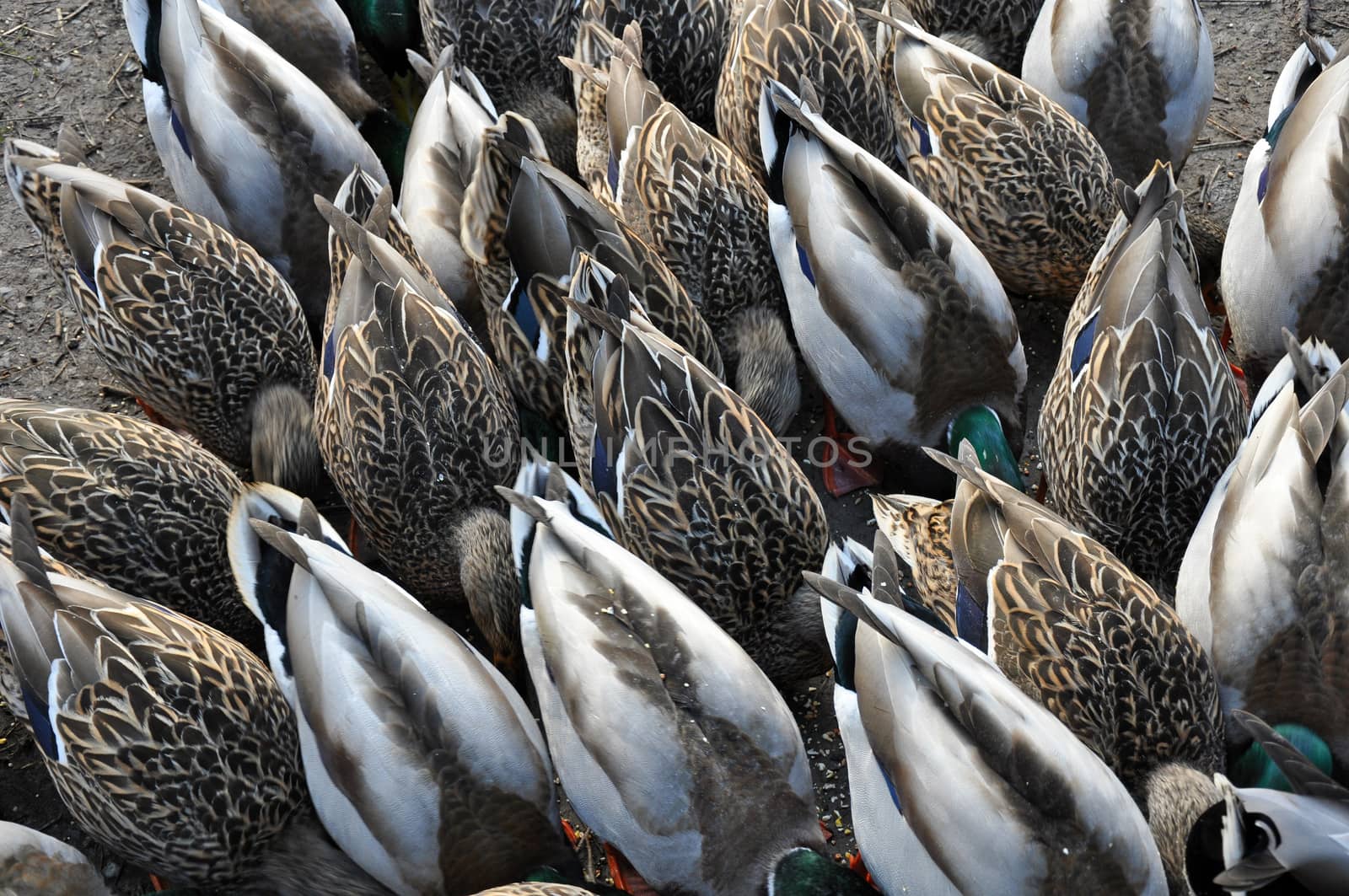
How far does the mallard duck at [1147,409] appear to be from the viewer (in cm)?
316

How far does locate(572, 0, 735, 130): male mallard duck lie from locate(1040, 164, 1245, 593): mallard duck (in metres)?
1.70

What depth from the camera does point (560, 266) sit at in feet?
11.7

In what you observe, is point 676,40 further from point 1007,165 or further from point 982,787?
point 982,787

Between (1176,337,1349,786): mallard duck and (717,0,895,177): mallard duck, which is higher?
(717,0,895,177): mallard duck

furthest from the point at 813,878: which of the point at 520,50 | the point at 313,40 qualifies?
the point at 313,40

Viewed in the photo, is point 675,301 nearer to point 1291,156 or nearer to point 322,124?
point 322,124

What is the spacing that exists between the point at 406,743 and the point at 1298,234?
275 centimetres

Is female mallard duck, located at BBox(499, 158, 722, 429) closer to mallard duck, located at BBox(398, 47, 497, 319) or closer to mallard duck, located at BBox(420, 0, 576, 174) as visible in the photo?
mallard duck, located at BBox(398, 47, 497, 319)

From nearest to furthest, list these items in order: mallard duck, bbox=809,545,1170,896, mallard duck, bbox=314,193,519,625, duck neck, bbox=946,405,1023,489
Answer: mallard duck, bbox=809,545,1170,896, mallard duck, bbox=314,193,519,625, duck neck, bbox=946,405,1023,489

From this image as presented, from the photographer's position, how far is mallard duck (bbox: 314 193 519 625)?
3324 millimetres

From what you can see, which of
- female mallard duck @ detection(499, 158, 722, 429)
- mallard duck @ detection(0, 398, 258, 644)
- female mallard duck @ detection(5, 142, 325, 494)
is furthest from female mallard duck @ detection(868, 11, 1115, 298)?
mallard duck @ detection(0, 398, 258, 644)

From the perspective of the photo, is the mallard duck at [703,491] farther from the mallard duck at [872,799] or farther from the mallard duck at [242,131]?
the mallard duck at [242,131]

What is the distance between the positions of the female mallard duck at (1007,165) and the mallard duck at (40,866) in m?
3.02

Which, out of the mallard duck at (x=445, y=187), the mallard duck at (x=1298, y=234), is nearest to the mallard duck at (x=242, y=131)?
the mallard duck at (x=445, y=187)
